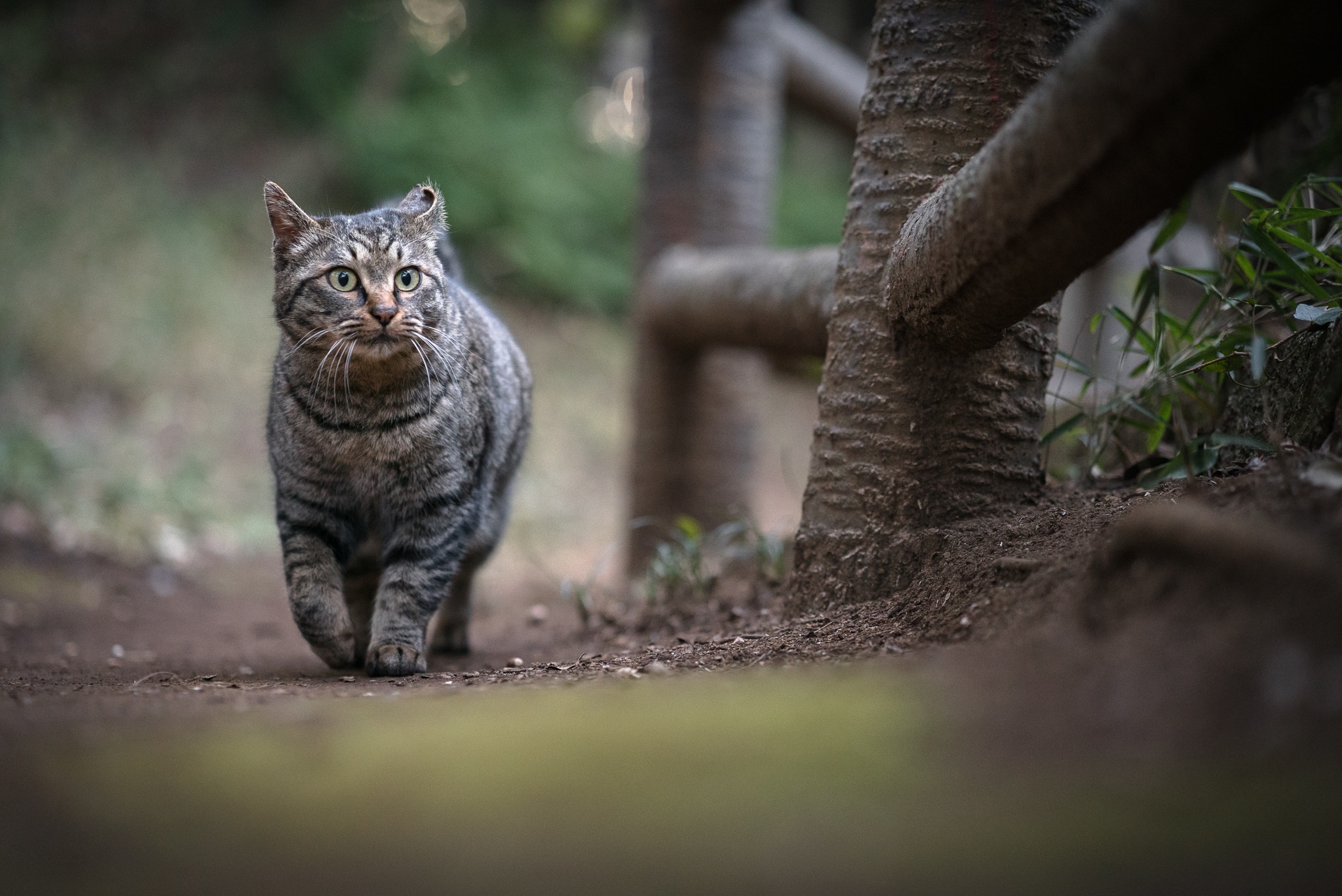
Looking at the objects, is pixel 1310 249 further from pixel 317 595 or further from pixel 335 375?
pixel 317 595

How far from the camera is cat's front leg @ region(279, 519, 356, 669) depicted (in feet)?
9.18

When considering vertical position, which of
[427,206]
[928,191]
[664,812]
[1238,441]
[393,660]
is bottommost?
[664,812]

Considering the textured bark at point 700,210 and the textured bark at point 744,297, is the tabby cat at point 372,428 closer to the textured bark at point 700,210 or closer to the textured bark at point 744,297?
the textured bark at point 744,297

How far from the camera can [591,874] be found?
1043 millimetres

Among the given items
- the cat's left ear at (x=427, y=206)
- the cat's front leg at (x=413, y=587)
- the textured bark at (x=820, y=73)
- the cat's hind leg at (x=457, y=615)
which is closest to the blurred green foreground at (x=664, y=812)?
the cat's front leg at (x=413, y=587)

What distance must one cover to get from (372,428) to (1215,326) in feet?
7.72

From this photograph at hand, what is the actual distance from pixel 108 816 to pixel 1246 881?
1.27 metres

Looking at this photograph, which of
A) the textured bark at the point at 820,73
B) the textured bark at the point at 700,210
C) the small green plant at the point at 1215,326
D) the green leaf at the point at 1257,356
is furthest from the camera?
the textured bark at the point at 820,73

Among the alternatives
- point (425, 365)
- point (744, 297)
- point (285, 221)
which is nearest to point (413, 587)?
point (425, 365)

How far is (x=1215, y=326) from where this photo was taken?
2646mm

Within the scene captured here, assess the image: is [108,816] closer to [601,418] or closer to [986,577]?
[986,577]

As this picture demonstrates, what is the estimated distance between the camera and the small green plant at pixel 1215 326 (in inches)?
85.4

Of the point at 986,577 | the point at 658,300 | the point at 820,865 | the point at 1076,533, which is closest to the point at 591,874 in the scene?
the point at 820,865

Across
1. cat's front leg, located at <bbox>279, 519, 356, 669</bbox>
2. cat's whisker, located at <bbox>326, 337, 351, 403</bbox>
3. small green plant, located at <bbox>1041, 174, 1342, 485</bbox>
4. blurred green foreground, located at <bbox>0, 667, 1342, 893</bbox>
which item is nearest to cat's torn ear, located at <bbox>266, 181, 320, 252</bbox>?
cat's whisker, located at <bbox>326, 337, 351, 403</bbox>
